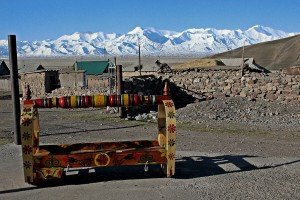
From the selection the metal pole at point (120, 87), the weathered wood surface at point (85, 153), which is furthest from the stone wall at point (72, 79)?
the weathered wood surface at point (85, 153)

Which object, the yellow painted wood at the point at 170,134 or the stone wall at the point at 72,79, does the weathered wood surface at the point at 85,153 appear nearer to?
the yellow painted wood at the point at 170,134

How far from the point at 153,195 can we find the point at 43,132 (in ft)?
32.0

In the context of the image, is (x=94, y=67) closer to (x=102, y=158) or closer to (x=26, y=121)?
(x=102, y=158)

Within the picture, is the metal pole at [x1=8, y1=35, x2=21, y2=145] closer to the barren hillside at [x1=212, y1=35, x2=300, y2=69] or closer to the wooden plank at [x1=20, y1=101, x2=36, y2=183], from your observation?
the wooden plank at [x1=20, y1=101, x2=36, y2=183]

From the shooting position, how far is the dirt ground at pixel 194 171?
8719 mm

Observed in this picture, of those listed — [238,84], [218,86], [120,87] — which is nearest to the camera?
[120,87]

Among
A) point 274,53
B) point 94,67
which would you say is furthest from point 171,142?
point 274,53

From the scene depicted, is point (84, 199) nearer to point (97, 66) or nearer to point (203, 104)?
point (203, 104)

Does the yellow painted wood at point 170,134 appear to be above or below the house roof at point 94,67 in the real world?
below

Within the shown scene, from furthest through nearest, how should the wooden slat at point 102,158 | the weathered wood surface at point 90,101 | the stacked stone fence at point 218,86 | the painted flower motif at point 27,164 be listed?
the stacked stone fence at point 218,86
the weathered wood surface at point 90,101
the wooden slat at point 102,158
the painted flower motif at point 27,164

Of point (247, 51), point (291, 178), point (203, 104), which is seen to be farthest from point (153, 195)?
point (247, 51)

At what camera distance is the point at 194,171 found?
409 inches

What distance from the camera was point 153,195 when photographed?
854 centimetres

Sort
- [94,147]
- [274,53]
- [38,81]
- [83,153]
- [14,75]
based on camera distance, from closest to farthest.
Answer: [83,153] → [94,147] → [14,75] → [38,81] → [274,53]
